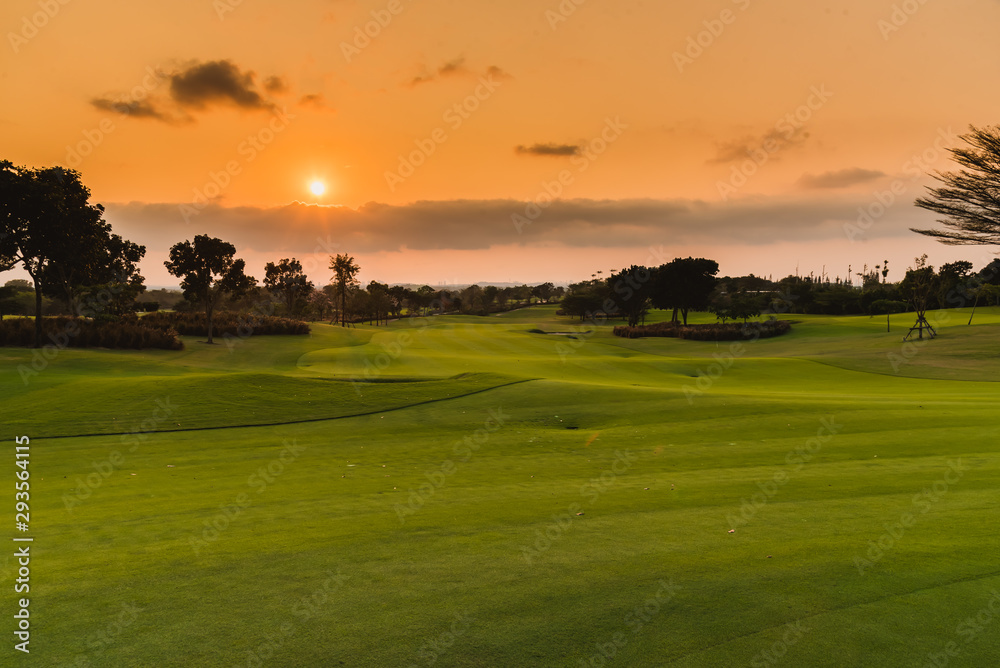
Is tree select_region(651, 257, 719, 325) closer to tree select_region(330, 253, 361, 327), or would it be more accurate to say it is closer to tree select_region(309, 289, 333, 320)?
tree select_region(330, 253, 361, 327)

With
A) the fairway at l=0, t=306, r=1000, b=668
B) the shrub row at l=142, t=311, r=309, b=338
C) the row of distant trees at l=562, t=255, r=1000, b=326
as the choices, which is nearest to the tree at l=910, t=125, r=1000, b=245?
the row of distant trees at l=562, t=255, r=1000, b=326

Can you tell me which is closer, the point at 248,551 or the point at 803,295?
the point at 248,551

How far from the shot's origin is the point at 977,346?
40625mm

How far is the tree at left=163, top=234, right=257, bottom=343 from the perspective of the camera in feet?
166

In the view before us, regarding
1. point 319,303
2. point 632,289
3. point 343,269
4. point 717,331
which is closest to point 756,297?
point 632,289

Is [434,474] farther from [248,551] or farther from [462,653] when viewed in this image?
[462,653]

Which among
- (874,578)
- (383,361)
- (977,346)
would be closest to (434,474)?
(874,578)

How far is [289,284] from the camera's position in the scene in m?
118

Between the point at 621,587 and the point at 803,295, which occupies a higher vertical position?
the point at 803,295

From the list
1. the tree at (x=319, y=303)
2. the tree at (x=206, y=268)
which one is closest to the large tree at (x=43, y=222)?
the tree at (x=206, y=268)

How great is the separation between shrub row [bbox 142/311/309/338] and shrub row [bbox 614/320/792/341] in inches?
1563

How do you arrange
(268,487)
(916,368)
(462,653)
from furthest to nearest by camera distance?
(916,368), (268,487), (462,653)

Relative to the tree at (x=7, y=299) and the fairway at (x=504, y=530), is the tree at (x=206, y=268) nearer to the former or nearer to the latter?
the fairway at (x=504, y=530)

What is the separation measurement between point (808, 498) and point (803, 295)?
10782 cm
